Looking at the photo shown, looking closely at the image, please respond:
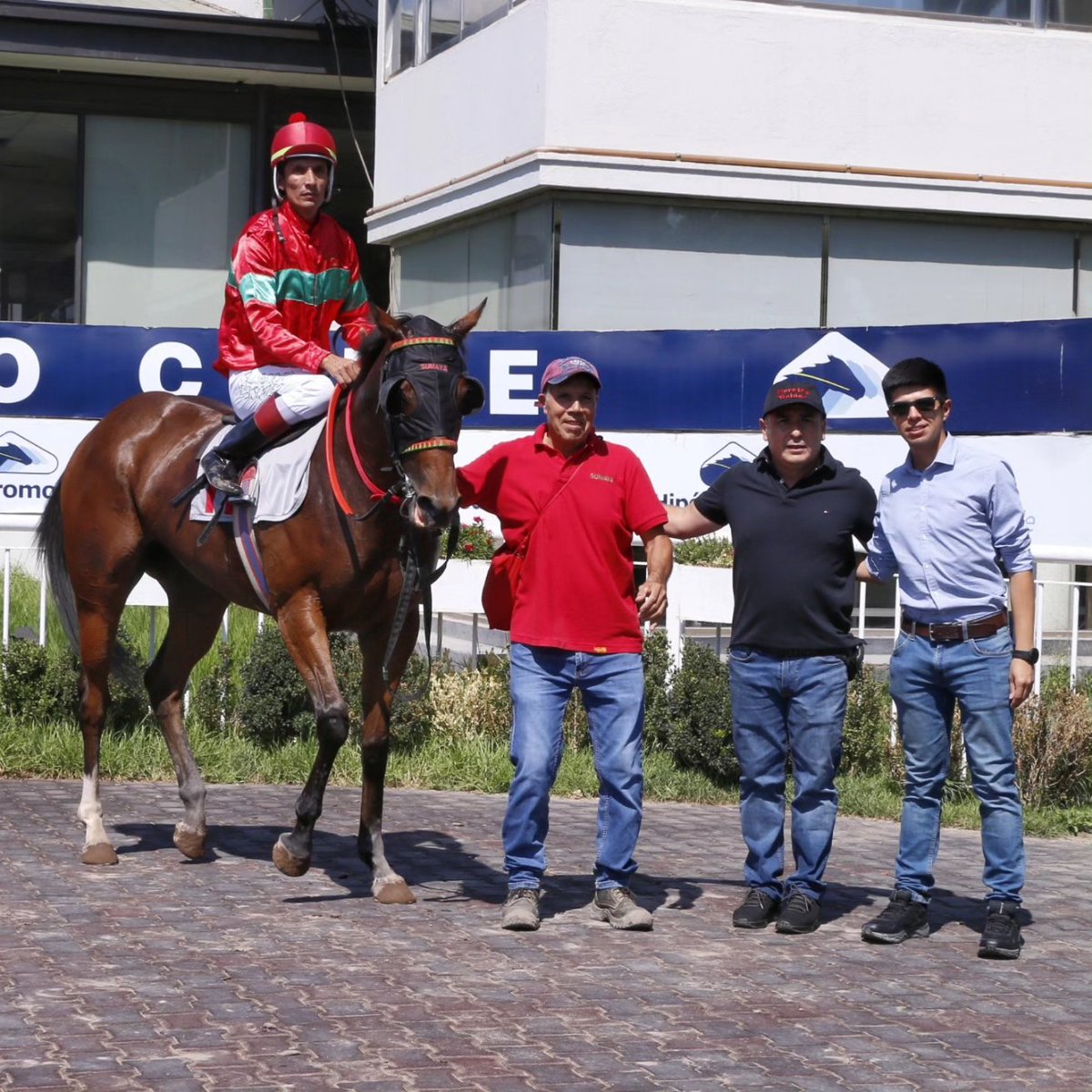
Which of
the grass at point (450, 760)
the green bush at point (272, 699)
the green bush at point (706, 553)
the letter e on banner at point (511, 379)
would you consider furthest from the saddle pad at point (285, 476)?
the letter e on banner at point (511, 379)

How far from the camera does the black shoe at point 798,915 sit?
20.0 ft

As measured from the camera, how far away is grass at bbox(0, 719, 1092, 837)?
891 cm

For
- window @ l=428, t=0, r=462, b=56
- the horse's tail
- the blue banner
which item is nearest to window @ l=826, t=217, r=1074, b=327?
the blue banner

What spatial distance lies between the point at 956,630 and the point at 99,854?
3.43 m

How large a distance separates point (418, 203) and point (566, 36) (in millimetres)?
2781

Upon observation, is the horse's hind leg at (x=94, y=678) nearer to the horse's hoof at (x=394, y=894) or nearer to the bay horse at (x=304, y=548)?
the bay horse at (x=304, y=548)

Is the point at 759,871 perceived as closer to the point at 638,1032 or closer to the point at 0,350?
A: the point at 638,1032

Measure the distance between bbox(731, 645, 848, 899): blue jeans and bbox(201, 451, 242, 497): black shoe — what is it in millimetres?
2041

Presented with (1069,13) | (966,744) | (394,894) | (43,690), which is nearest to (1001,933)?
(966,744)

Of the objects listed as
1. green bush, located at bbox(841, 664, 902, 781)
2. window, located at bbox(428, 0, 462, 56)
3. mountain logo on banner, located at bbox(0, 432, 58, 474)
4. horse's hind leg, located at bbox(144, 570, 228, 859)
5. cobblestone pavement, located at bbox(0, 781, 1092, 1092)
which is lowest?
cobblestone pavement, located at bbox(0, 781, 1092, 1092)

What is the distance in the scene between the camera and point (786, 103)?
1501 cm

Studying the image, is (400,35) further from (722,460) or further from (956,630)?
(956,630)

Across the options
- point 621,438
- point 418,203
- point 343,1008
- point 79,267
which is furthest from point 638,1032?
point 79,267

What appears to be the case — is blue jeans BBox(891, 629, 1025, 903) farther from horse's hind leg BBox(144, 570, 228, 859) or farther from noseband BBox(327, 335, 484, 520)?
horse's hind leg BBox(144, 570, 228, 859)
